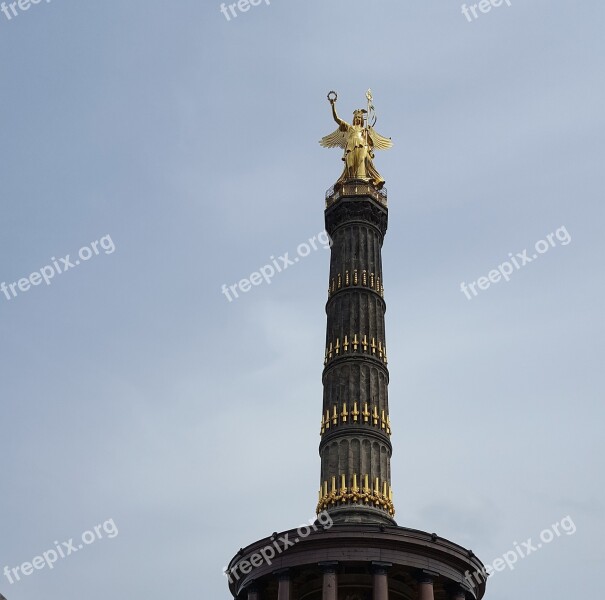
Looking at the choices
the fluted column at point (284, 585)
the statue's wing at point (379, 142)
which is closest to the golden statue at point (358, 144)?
the statue's wing at point (379, 142)

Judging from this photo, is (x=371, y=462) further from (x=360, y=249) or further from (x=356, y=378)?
(x=360, y=249)

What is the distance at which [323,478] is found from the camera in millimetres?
44062

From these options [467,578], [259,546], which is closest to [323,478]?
[259,546]

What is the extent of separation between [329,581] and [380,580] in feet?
6.65

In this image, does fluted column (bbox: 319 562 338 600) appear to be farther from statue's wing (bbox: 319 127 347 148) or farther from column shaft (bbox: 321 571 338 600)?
statue's wing (bbox: 319 127 347 148)

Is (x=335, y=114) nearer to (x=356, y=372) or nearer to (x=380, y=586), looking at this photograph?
(x=356, y=372)

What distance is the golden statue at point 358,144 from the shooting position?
54062 millimetres

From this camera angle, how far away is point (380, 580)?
124 feet

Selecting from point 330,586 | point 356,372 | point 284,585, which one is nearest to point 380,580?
point 330,586

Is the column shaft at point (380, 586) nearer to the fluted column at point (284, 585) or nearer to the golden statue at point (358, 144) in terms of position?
the fluted column at point (284, 585)

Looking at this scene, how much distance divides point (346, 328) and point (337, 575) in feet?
43.2

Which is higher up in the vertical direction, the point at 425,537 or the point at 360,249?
the point at 360,249

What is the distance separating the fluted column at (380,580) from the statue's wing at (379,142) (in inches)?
1038

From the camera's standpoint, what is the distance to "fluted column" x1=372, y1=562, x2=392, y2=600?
37.3m
